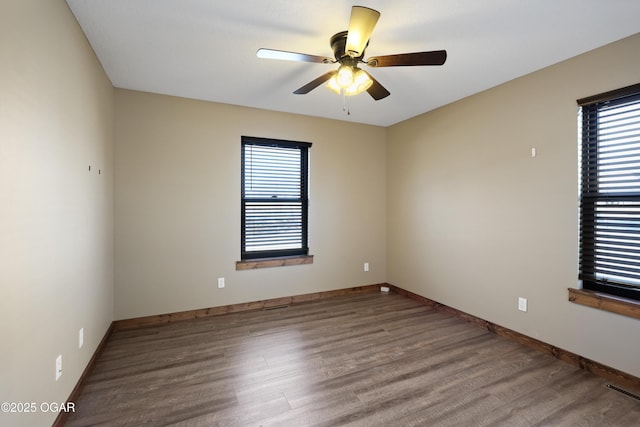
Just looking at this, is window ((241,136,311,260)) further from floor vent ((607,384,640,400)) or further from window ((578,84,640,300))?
floor vent ((607,384,640,400))

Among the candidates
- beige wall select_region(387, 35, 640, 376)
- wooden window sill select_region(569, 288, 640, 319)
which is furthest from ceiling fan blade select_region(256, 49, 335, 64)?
wooden window sill select_region(569, 288, 640, 319)

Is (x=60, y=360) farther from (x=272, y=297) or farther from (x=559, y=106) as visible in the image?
(x=559, y=106)

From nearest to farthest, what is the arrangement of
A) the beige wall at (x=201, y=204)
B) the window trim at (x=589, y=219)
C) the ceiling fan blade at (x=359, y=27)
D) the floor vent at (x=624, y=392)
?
the ceiling fan blade at (x=359, y=27) → the floor vent at (x=624, y=392) → the window trim at (x=589, y=219) → the beige wall at (x=201, y=204)

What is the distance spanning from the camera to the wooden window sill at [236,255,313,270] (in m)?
3.70

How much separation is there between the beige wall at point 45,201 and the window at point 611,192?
12.5ft

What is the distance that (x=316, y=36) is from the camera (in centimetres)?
218

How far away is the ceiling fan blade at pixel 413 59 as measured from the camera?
1.79 m

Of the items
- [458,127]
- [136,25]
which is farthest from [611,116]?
[136,25]

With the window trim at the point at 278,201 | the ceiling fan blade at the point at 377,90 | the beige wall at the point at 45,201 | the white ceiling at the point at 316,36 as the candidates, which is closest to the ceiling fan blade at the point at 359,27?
the white ceiling at the point at 316,36

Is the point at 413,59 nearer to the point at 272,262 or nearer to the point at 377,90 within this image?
the point at 377,90

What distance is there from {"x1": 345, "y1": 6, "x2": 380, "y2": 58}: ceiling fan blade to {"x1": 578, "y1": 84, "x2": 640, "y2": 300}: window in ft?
6.73

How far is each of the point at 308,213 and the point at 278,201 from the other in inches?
18.8

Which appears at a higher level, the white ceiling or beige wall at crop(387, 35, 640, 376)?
the white ceiling

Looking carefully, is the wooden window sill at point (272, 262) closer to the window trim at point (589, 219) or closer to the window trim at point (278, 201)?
the window trim at point (278, 201)
